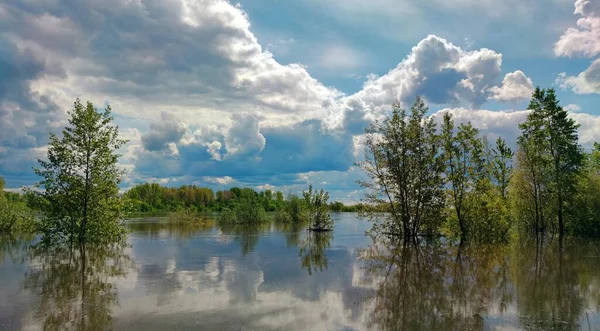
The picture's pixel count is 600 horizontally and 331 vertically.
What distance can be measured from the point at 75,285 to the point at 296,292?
8111mm

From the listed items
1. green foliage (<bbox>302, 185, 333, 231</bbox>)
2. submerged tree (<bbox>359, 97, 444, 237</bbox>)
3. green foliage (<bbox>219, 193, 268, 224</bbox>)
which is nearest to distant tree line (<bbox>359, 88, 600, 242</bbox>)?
submerged tree (<bbox>359, 97, 444, 237</bbox>)

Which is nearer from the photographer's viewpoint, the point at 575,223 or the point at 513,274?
the point at 513,274

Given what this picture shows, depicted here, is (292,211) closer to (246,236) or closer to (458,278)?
(246,236)

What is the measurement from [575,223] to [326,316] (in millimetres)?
46272

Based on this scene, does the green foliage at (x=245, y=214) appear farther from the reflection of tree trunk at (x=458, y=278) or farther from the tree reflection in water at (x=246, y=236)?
the reflection of tree trunk at (x=458, y=278)

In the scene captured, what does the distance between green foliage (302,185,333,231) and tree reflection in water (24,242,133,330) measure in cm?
2912

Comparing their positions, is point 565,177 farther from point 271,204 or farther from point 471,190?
point 271,204

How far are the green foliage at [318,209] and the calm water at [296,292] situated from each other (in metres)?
27.9

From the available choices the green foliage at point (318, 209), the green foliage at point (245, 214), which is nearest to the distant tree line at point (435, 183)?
the green foliage at point (318, 209)

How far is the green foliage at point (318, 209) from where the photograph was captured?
5341cm

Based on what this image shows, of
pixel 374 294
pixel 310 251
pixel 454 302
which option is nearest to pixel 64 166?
pixel 310 251

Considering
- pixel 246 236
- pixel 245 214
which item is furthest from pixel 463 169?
pixel 245 214

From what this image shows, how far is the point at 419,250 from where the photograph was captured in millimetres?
29219

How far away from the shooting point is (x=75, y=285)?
50.9 ft
